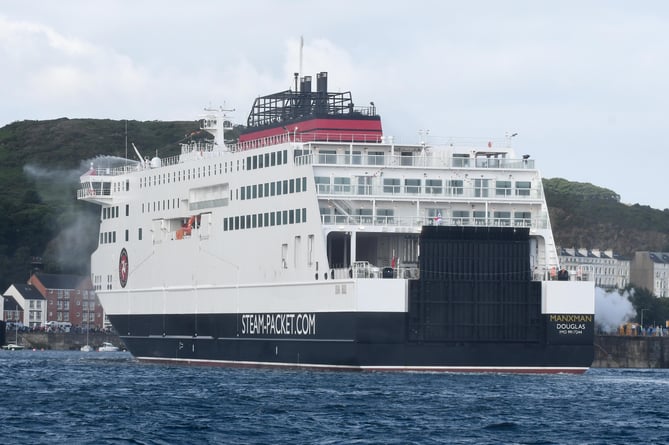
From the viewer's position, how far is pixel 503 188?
200 feet

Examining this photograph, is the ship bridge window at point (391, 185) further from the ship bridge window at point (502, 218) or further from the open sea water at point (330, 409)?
the open sea water at point (330, 409)

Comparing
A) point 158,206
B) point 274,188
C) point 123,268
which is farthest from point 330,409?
point 123,268

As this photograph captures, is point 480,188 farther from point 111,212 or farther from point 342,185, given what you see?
point 111,212

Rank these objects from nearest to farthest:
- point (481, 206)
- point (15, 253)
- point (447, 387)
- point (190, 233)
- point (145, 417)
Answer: point (145, 417) → point (447, 387) → point (481, 206) → point (190, 233) → point (15, 253)

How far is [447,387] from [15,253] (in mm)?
116114

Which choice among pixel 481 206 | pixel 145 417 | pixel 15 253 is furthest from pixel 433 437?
pixel 15 253

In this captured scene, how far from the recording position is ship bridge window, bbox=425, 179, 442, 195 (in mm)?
60219

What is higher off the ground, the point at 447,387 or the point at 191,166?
the point at 191,166

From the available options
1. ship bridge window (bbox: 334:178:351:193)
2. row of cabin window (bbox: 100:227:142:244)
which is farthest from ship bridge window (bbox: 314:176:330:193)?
row of cabin window (bbox: 100:227:142:244)

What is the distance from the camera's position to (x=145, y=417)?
41.8 meters

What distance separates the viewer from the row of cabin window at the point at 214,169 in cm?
6228

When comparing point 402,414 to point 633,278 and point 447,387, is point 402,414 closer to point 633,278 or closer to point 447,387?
point 447,387

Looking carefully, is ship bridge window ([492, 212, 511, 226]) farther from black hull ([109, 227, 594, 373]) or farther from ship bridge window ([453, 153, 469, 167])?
black hull ([109, 227, 594, 373])

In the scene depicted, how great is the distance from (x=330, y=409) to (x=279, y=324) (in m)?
17.0
